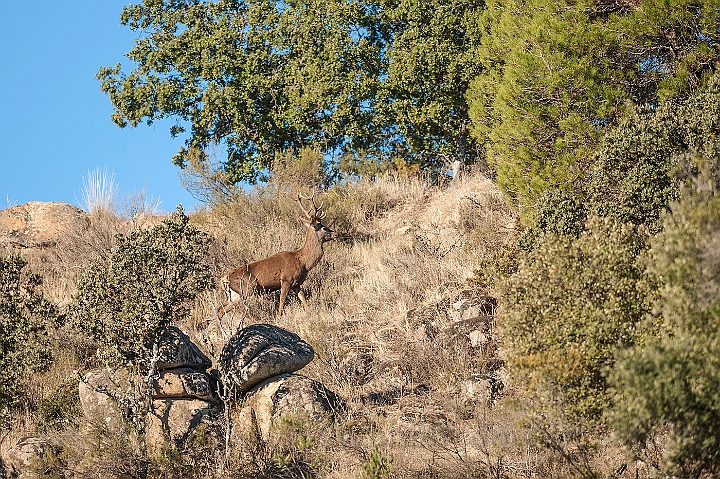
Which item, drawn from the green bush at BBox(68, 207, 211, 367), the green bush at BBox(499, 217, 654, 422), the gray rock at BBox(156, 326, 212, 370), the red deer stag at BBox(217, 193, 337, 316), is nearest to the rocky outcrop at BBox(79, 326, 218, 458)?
the gray rock at BBox(156, 326, 212, 370)

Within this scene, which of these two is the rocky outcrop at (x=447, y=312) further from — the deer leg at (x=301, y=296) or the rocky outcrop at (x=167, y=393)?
the rocky outcrop at (x=167, y=393)

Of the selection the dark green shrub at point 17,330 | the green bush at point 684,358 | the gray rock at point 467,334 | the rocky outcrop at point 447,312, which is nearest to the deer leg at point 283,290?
the rocky outcrop at point 447,312

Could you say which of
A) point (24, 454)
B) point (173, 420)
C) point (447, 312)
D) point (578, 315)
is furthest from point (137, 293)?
point (447, 312)

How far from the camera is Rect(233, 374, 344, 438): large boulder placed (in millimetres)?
10680

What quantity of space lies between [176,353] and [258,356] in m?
0.96

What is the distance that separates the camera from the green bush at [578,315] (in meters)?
8.75

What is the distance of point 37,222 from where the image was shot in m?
22.0

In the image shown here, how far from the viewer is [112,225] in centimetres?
2120

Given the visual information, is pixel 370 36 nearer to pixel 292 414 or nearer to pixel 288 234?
pixel 288 234

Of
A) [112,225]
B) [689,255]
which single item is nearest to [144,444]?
[689,255]

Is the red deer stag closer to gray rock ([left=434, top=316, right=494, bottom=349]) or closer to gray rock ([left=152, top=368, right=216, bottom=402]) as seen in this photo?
gray rock ([left=434, top=316, right=494, bottom=349])

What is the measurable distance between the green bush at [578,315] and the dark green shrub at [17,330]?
16.9ft

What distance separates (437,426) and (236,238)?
963cm

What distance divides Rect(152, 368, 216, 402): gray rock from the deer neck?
6.16 m
